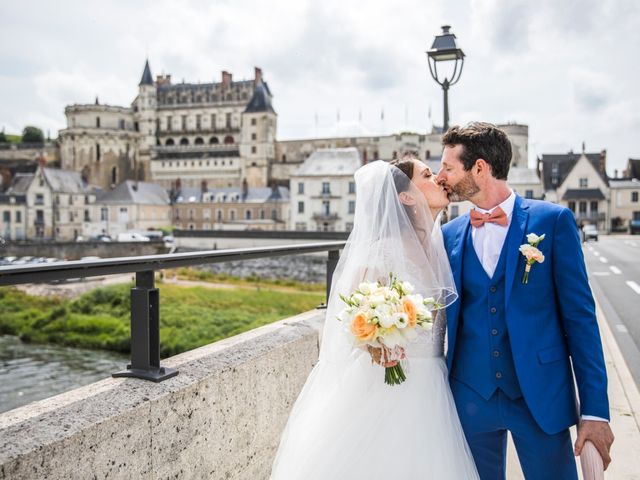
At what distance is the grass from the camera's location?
91.9ft

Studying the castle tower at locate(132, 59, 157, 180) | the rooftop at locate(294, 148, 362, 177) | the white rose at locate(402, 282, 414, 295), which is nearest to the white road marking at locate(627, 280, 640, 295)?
the white rose at locate(402, 282, 414, 295)

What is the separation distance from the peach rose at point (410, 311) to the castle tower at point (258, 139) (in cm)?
9024

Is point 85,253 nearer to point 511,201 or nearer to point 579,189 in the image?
point 579,189

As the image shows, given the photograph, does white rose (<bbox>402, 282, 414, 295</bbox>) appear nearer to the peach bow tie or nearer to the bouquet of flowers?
the bouquet of flowers

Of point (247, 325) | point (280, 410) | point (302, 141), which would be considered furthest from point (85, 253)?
point (280, 410)

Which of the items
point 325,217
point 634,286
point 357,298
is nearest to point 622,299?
point 634,286

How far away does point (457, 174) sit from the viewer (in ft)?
8.24

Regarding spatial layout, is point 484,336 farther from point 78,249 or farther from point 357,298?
point 78,249

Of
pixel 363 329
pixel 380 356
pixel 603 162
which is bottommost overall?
pixel 380 356

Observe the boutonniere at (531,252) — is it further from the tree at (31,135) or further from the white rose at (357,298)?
the tree at (31,135)

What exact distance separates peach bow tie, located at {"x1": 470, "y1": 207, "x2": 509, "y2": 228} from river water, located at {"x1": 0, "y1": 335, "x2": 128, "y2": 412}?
20.0 meters

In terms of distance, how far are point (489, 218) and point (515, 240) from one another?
0.51ft

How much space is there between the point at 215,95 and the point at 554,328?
113 meters

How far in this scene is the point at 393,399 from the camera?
2.56 m
